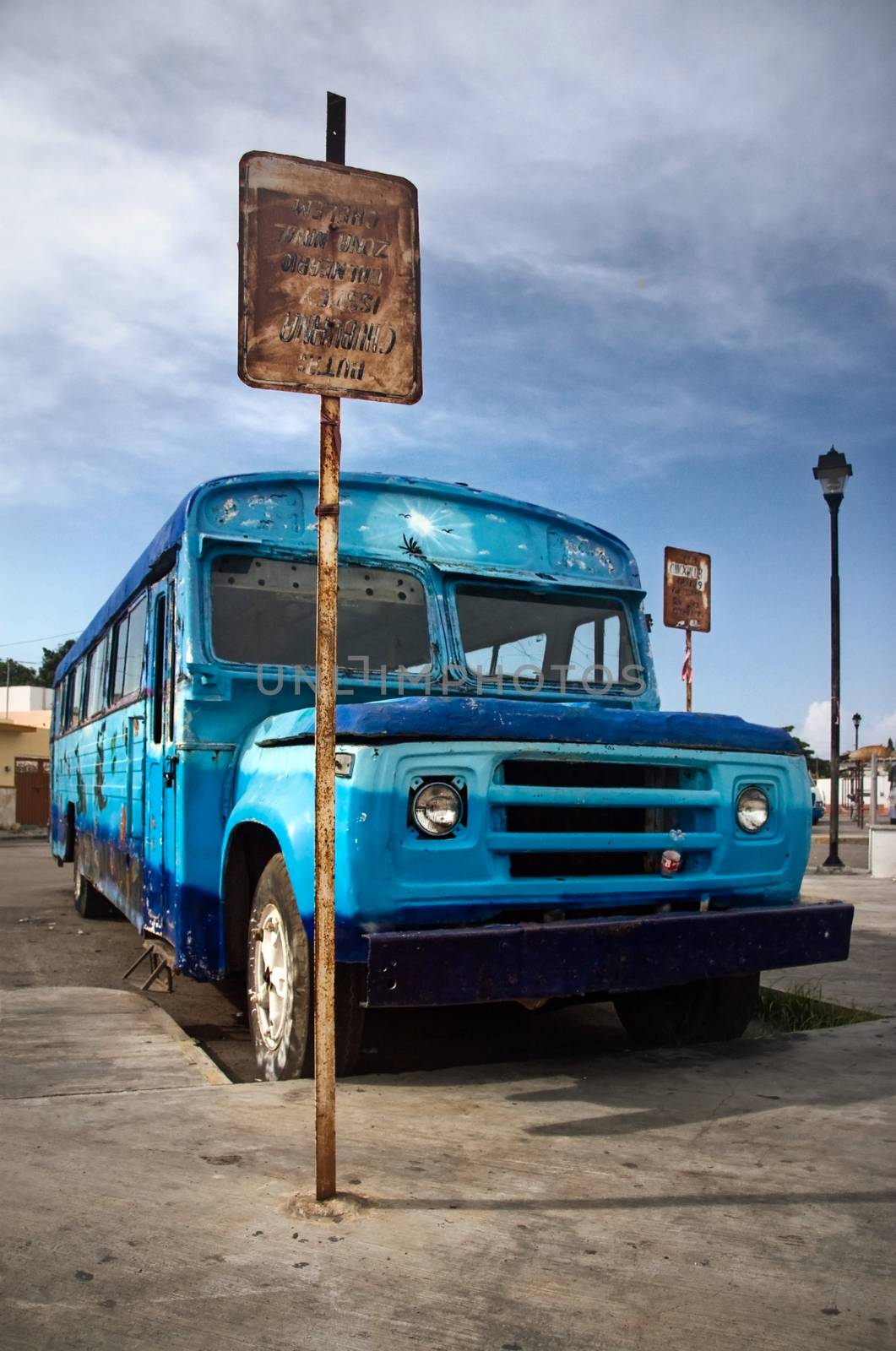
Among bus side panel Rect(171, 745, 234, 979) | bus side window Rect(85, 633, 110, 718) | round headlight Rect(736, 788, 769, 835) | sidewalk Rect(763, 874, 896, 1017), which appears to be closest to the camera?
round headlight Rect(736, 788, 769, 835)

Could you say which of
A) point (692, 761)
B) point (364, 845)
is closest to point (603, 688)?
point (692, 761)

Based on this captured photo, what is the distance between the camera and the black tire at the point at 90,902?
35.0ft

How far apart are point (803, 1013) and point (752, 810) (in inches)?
83.0

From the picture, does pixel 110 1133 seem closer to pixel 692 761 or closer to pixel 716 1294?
pixel 716 1294

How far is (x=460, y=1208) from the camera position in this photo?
3.11 metres

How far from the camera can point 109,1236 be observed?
2889 millimetres

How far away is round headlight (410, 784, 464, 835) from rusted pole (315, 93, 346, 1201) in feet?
2.17

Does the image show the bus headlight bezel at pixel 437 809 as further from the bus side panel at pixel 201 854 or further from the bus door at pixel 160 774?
the bus door at pixel 160 774

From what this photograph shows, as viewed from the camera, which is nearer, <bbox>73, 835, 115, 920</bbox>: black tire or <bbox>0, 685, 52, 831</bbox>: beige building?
<bbox>73, 835, 115, 920</bbox>: black tire

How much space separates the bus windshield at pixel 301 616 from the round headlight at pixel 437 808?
1.46m

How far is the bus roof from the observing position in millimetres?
A: 5430

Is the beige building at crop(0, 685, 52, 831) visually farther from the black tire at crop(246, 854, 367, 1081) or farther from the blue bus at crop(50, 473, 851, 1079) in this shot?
the black tire at crop(246, 854, 367, 1081)

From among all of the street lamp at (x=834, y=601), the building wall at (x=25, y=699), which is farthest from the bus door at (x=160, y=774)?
the building wall at (x=25, y=699)

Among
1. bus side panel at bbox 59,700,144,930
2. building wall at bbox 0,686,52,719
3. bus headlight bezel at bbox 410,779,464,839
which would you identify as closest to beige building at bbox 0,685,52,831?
bus side panel at bbox 59,700,144,930
